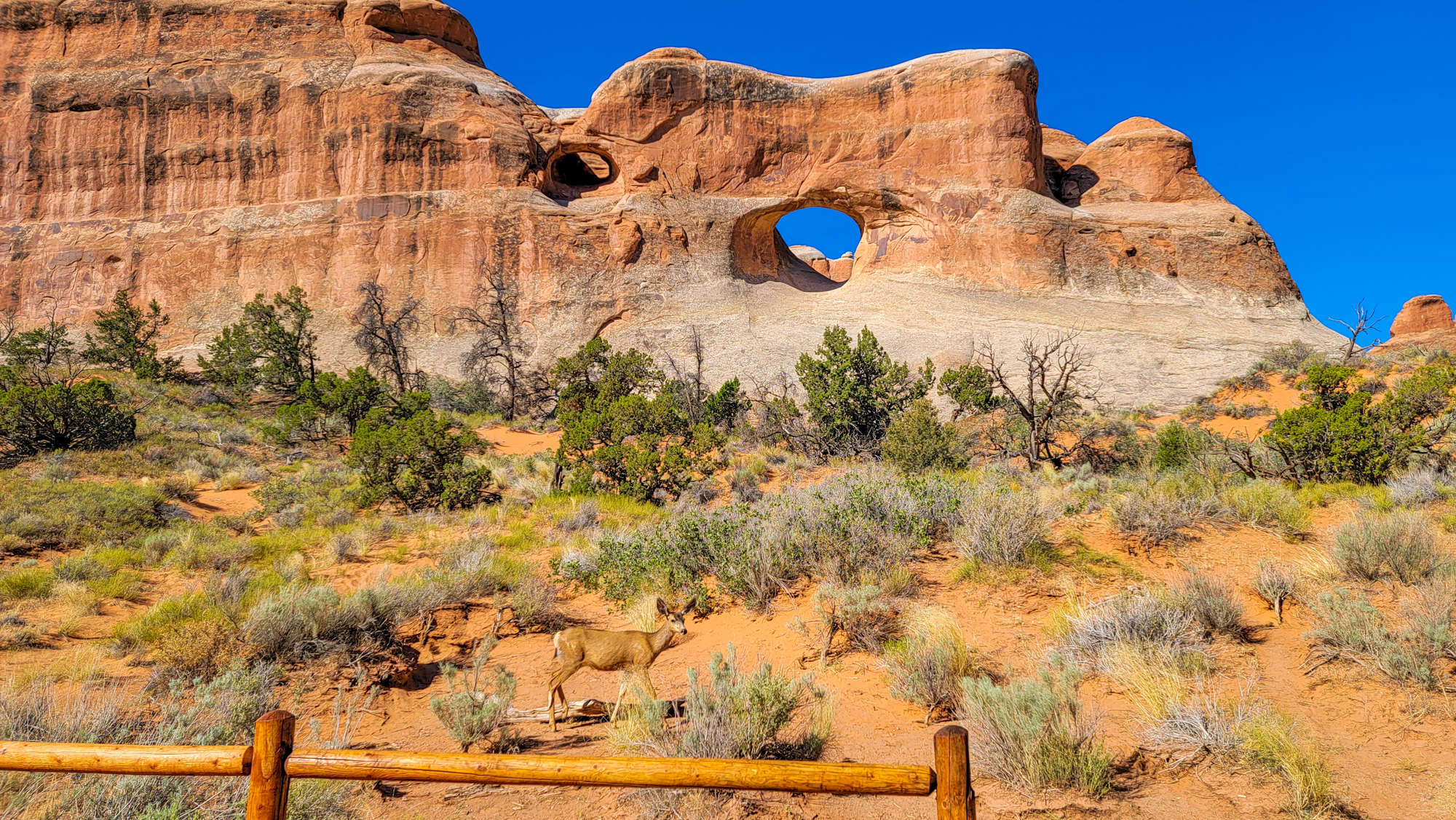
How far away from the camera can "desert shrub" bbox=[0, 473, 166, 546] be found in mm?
8375

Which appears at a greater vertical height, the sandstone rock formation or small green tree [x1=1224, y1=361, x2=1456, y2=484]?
the sandstone rock formation

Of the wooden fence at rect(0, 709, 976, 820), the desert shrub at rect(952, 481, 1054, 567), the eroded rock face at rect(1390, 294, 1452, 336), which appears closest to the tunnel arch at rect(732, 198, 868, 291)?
the desert shrub at rect(952, 481, 1054, 567)

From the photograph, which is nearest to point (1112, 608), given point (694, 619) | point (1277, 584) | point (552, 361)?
point (1277, 584)

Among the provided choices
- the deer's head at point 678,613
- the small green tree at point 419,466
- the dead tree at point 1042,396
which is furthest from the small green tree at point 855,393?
the deer's head at point 678,613

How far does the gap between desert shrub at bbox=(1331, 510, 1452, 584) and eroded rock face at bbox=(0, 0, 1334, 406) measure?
23.3m

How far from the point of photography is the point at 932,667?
14.3 feet

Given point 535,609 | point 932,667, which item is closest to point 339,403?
point 535,609

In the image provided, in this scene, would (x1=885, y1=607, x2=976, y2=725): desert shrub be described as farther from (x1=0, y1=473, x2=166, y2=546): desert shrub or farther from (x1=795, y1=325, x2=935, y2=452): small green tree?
(x1=795, y1=325, x2=935, y2=452): small green tree

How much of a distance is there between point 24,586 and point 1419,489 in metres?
14.6

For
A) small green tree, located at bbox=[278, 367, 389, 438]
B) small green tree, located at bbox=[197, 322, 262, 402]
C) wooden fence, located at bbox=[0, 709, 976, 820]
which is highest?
small green tree, located at bbox=[197, 322, 262, 402]

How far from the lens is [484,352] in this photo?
2788cm

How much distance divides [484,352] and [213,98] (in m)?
18.4

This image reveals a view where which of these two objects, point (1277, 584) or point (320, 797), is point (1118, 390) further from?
point (320, 797)

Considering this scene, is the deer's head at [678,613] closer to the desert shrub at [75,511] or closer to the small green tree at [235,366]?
the desert shrub at [75,511]
